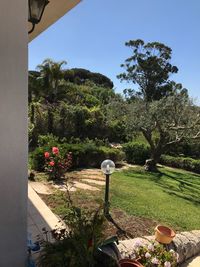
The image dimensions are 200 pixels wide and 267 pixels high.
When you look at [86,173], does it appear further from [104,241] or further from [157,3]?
[104,241]

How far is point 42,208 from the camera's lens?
218 inches

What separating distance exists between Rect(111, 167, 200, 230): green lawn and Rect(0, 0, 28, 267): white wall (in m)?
3.96

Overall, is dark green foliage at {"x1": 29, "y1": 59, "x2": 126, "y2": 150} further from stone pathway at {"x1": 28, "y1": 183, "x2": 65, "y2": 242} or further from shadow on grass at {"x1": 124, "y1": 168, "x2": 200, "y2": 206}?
stone pathway at {"x1": 28, "y1": 183, "x2": 65, "y2": 242}

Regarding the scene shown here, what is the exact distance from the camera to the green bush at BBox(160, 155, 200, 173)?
593 inches

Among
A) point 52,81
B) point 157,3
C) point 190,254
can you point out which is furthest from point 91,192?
point 52,81

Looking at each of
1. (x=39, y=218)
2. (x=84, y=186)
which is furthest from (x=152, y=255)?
(x=84, y=186)

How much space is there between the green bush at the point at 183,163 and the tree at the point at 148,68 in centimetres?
1639

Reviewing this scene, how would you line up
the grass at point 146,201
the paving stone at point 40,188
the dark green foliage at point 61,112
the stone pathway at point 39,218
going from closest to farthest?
the stone pathway at point 39,218 → the grass at point 146,201 → the paving stone at point 40,188 → the dark green foliage at point 61,112

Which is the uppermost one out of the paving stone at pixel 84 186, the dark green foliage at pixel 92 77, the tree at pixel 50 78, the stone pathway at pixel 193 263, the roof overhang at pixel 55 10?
the dark green foliage at pixel 92 77

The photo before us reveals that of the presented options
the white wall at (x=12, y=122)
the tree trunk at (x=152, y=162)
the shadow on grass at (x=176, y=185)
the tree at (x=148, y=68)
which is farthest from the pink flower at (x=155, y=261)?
the tree at (x=148, y=68)

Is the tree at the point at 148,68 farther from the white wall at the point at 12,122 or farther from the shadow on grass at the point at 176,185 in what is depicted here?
the white wall at the point at 12,122

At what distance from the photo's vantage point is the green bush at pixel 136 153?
1378 cm

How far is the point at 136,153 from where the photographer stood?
13.8 metres

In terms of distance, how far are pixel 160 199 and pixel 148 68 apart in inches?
1007
